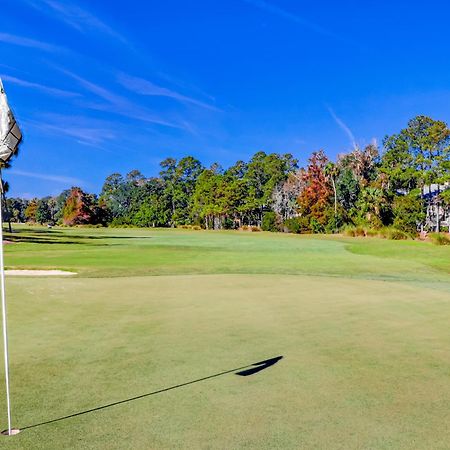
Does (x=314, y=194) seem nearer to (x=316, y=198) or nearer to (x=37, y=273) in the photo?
(x=316, y=198)

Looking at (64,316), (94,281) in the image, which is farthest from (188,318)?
(94,281)

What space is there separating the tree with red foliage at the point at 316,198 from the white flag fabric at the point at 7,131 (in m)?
59.5

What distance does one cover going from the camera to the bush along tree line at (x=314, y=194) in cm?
5484

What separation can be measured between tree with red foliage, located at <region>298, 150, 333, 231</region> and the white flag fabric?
195ft

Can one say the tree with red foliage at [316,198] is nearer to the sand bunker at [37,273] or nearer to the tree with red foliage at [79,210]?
the sand bunker at [37,273]

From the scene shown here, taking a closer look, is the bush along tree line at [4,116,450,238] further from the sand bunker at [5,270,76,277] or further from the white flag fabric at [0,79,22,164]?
the white flag fabric at [0,79,22,164]

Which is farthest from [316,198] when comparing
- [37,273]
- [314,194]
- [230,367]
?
[230,367]

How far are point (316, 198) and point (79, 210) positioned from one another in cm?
6372

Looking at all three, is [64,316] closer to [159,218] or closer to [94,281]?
[94,281]

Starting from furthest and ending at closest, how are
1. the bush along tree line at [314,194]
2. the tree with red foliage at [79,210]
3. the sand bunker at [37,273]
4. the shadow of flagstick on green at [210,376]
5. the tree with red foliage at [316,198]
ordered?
the tree with red foliage at [79,210]
the tree with red foliage at [316,198]
the bush along tree line at [314,194]
the sand bunker at [37,273]
the shadow of flagstick on green at [210,376]

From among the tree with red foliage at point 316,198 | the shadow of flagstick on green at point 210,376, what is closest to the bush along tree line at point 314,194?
the tree with red foliage at point 316,198

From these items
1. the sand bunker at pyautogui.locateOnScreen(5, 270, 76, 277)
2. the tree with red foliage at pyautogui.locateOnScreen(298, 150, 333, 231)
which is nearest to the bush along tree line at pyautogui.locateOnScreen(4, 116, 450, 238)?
the tree with red foliage at pyautogui.locateOnScreen(298, 150, 333, 231)

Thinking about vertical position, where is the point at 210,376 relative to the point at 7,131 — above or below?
below

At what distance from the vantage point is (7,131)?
4305 millimetres
